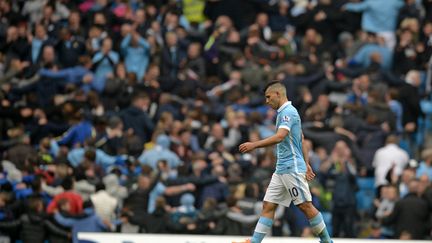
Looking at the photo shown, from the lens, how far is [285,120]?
45.7 ft

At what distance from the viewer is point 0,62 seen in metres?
25.8

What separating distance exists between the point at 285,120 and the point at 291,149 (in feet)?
1.39

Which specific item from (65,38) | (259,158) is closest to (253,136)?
(259,158)

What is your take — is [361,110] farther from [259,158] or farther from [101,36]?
[101,36]

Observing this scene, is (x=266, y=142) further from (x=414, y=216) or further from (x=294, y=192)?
(x=414, y=216)

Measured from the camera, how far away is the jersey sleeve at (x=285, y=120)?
13898 millimetres

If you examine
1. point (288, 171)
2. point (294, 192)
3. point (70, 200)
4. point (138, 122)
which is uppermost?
point (138, 122)

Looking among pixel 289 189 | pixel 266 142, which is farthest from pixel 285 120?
pixel 289 189

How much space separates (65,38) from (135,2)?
98.2 inches

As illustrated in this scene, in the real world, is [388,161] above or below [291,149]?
below

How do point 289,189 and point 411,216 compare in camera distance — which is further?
point 411,216

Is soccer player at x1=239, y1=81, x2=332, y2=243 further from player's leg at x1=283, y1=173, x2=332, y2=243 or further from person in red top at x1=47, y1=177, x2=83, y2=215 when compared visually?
person in red top at x1=47, y1=177, x2=83, y2=215

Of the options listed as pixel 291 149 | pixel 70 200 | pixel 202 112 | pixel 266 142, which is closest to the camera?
pixel 266 142

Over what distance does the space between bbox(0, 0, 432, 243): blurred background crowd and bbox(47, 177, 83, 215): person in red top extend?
0.02 m
